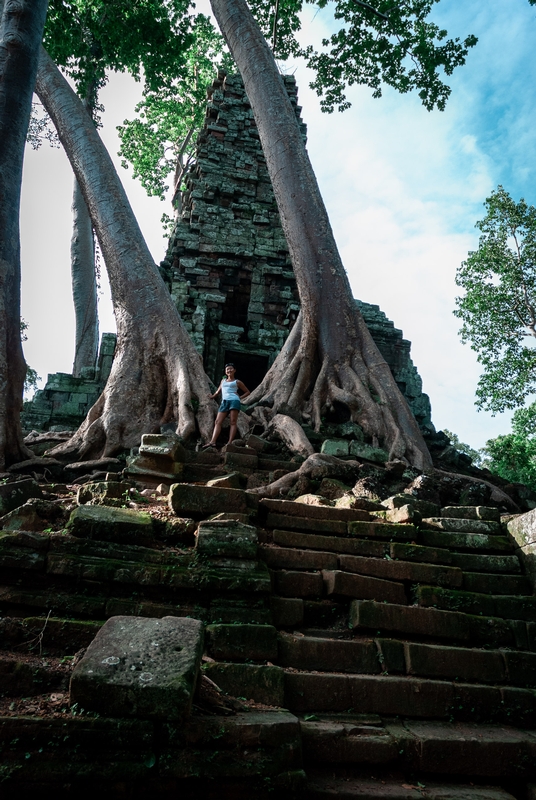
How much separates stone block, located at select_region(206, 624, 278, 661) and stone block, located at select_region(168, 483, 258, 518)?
0.92 metres

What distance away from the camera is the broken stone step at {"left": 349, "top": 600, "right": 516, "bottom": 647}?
2.97 meters

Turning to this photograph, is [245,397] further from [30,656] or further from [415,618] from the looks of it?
[30,656]

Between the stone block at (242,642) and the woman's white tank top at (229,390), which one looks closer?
the stone block at (242,642)

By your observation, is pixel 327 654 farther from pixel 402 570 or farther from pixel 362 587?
pixel 402 570

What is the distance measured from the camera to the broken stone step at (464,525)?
3.92 m

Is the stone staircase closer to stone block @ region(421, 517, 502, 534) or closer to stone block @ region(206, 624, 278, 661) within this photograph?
stone block @ region(206, 624, 278, 661)

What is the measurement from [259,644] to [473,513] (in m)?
2.19

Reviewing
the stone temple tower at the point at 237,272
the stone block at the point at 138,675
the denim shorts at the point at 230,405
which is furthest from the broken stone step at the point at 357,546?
the stone temple tower at the point at 237,272

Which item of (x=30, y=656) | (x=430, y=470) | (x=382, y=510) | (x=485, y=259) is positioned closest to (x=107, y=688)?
(x=30, y=656)

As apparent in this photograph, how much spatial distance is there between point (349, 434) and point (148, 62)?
11.1m

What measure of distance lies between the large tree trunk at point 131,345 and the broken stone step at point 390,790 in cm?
408

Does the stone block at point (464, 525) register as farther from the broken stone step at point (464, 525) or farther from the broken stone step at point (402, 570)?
the broken stone step at point (402, 570)

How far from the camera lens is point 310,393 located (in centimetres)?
721

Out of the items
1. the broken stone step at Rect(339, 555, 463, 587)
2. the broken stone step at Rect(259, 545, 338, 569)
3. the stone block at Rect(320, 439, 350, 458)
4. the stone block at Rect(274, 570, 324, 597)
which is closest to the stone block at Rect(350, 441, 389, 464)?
the stone block at Rect(320, 439, 350, 458)
